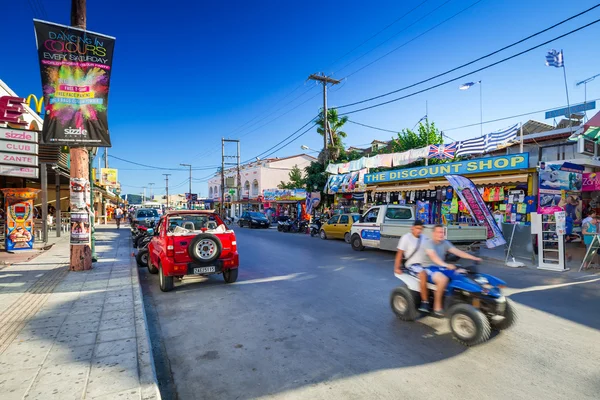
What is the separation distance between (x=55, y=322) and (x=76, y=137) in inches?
205

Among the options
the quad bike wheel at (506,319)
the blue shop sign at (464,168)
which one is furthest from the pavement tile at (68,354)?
the blue shop sign at (464,168)

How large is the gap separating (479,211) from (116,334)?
36.8ft

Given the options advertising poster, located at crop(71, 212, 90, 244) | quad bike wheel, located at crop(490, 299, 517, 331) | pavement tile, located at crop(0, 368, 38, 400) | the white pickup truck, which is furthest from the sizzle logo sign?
quad bike wheel, located at crop(490, 299, 517, 331)

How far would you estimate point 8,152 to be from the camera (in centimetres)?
973

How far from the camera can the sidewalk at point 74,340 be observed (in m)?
3.16

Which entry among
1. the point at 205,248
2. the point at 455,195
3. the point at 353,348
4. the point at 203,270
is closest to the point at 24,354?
the point at 203,270

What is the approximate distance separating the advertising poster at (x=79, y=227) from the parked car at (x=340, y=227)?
37.6 ft

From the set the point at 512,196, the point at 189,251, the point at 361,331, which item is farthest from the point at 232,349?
the point at 512,196

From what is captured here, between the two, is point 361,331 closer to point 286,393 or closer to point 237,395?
point 286,393

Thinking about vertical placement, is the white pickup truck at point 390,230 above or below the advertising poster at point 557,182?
below

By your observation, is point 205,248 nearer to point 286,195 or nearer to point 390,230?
point 390,230

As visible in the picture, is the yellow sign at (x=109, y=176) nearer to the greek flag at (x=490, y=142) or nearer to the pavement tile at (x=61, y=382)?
the greek flag at (x=490, y=142)

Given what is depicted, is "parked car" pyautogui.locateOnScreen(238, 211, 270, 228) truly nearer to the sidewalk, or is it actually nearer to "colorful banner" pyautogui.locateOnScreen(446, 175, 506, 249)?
"colorful banner" pyautogui.locateOnScreen(446, 175, 506, 249)

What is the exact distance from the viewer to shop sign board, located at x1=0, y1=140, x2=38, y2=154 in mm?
9734
